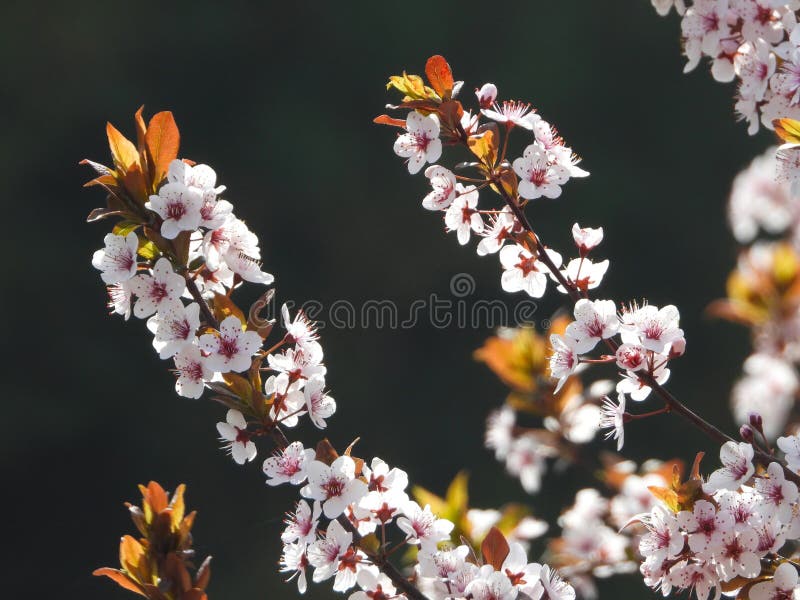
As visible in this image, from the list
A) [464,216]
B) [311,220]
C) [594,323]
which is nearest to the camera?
[594,323]

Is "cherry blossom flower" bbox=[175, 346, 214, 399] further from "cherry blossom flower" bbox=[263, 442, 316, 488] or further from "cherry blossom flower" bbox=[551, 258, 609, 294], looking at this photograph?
"cherry blossom flower" bbox=[551, 258, 609, 294]

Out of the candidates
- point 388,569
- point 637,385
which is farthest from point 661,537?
point 388,569

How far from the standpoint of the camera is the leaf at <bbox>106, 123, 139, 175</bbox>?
1.01 meters

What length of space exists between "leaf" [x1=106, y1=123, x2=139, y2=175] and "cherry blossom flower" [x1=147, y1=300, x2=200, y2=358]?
0.16m

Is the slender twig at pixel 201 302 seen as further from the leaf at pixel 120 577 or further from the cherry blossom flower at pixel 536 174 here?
the cherry blossom flower at pixel 536 174

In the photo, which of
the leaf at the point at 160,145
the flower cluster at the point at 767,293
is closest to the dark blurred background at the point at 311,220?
the flower cluster at the point at 767,293

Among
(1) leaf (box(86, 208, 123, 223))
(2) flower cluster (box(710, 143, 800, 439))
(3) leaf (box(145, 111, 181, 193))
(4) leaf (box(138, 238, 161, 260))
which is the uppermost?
(2) flower cluster (box(710, 143, 800, 439))

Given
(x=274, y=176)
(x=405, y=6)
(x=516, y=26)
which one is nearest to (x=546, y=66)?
(x=516, y=26)

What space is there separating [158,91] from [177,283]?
8.24 metres

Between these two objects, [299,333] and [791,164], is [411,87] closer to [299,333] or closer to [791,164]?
[299,333]

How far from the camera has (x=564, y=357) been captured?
3.50ft

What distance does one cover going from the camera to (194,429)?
25.4 feet

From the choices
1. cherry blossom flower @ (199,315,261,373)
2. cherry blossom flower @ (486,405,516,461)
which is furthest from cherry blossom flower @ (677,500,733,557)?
cherry blossom flower @ (486,405,516,461)

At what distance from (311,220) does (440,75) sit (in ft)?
26.9
